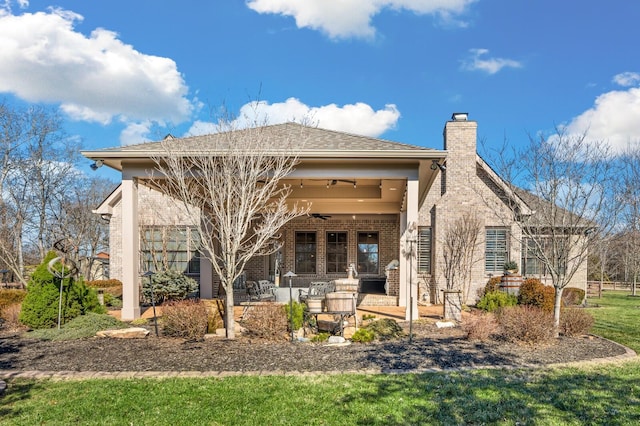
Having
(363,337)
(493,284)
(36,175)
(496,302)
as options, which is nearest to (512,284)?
(493,284)

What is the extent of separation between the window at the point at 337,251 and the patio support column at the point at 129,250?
878 cm

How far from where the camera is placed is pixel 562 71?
1405cm

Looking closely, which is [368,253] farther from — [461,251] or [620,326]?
[620,326]

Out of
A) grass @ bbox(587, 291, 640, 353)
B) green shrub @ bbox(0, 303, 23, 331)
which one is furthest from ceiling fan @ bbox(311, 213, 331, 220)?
green shrub @ bbox(0, 303, 23, 331)

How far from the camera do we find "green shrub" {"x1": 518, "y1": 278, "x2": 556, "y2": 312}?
33.9ft

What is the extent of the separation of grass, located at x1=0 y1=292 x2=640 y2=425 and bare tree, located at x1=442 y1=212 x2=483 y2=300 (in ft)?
28.8

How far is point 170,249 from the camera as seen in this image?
1577cm

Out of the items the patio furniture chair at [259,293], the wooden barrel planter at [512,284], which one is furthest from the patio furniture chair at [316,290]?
the wooden barrel planter at [512,284]

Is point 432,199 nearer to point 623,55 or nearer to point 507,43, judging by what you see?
point 507,43

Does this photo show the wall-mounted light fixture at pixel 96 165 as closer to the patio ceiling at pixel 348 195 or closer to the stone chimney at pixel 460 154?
the patio ceiling at pixel 348 195

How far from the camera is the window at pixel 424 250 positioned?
14.9m

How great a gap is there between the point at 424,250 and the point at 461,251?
53.2 inches

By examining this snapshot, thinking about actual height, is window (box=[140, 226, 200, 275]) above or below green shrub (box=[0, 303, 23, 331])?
above

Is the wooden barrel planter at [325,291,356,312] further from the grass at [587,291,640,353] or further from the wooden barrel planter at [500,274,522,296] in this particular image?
the wooden barrel planter at [500,274,522,296]
